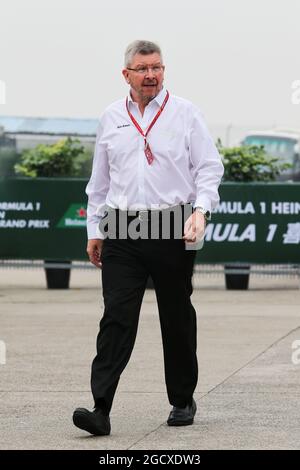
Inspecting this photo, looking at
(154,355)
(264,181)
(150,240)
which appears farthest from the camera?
(264,181)

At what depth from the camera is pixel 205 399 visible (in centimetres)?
826

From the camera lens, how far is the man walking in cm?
697

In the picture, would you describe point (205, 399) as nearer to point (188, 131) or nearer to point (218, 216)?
point (188, 131)

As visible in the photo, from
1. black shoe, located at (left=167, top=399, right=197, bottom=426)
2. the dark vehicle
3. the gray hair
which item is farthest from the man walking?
the dark vehicle

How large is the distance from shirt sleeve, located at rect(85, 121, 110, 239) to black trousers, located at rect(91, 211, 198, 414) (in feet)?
0.33

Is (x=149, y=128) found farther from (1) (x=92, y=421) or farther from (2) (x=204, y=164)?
(1) (x=92, y=421)

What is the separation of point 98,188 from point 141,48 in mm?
784

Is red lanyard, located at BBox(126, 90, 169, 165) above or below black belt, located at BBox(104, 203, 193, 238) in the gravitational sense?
above

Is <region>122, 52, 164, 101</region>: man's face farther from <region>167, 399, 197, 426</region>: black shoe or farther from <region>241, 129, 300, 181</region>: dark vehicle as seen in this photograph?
<region>241, 129, 300, 181</region>: dark vehicle

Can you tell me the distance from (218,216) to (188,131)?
10248mm

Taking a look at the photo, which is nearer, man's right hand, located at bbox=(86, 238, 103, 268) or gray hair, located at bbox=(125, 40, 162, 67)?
gray hair, located at bbox=(125, 40, 162, 67)

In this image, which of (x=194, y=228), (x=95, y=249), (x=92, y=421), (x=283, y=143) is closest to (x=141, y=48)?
(x=194, y=228)

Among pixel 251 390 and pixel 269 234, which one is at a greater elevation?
pixel 251 390

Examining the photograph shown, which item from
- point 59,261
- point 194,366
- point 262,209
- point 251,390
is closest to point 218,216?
point 262,209
